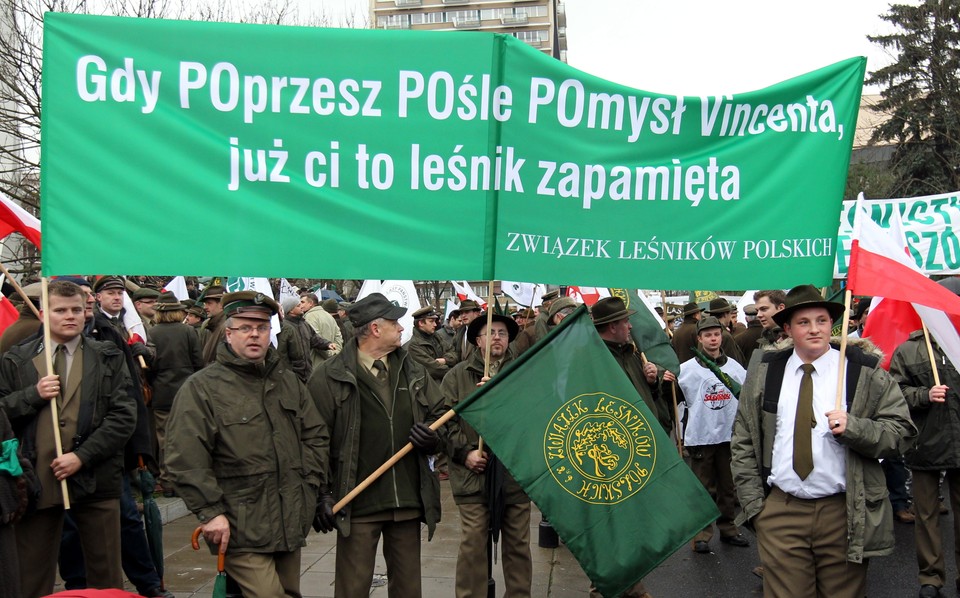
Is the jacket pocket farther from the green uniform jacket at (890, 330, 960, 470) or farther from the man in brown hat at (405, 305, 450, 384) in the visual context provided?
the man in brown hat at (405, 305, 450, 384)

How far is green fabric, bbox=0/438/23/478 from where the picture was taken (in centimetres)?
445

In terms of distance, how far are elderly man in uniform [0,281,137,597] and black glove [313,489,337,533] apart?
1465 mm

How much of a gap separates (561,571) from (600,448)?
3169 millimetres

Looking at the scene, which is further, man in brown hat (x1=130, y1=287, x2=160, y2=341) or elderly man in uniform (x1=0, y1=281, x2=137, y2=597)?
man in brown hat (x1=130, y1=287, x2=160, y2=341)

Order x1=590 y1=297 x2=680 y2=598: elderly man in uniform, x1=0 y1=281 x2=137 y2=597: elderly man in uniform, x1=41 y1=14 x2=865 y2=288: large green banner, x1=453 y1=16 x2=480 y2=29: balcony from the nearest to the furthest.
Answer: x1=41 y1=14 x2=865 y2=288: large green banner → x1=0 y1=281 x2=137 y2=597: elderly man in uniform → x1=590 y1=297 x2=680 y2=598: elderly man in uniform → x1=453 y1=16 x2=480 y2=29: balcony

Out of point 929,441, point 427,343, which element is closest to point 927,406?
Result: point 929,441

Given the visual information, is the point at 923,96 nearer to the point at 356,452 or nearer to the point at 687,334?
the point at 687,334

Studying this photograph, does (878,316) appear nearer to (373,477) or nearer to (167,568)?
(373,477)

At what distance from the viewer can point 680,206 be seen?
4715mm

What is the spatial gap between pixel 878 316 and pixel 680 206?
11.0 ft

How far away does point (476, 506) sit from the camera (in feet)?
18.7

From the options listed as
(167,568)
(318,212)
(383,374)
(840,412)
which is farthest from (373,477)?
(167,568)

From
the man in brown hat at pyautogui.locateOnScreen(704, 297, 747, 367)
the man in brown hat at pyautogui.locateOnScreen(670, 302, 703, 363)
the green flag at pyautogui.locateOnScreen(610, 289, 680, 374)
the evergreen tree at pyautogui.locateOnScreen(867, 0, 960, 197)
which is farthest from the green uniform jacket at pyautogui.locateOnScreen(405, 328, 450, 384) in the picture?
the evergreen tree at pyautogui.locateOnScreen(867, 0, 960, 197)

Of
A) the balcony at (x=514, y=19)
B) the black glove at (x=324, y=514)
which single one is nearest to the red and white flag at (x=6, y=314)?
the black glove at (x=324, y=514)
